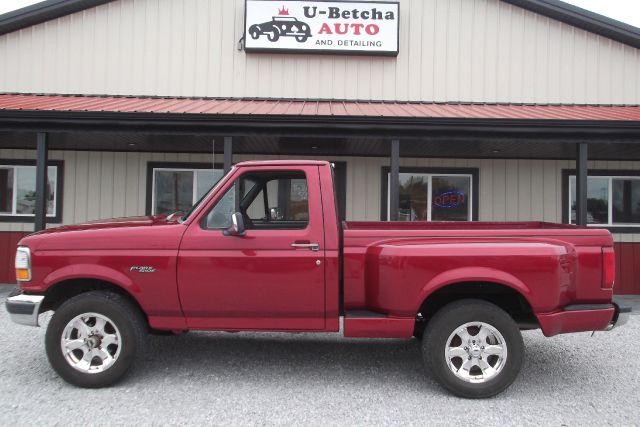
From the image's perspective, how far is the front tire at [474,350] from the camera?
3641mm

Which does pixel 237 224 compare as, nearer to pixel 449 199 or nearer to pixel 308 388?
pixel 308 388

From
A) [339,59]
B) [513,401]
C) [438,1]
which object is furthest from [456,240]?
[438,1]

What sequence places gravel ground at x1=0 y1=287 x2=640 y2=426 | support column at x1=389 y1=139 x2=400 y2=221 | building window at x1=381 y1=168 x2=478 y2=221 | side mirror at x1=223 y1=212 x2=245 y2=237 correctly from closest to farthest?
gravel ground at x1=0 y1=287 x2=640 y2=426 < side mirror at x1=223 y1=212 x2=245 y2=237 < support column at x1=389 y1=139 x2=400 y2=221 < building window at x1=381 y1=168 x2=478 y2=221

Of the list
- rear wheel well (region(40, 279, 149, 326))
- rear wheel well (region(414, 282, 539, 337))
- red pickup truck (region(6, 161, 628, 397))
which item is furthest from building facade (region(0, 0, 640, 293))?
red pickup truck (region(6, 161, 628, 397))

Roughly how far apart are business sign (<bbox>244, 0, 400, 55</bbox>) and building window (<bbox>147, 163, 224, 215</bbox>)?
110 inches

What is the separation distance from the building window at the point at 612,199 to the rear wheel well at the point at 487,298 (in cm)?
637

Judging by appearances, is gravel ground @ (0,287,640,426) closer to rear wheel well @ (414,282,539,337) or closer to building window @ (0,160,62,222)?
rear wheel well @ (414,282,539,337)

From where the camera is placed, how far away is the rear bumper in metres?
3.67

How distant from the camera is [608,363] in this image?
15.4 feet

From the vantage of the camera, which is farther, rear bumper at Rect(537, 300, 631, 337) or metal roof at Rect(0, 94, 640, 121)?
metal roof at Rect(0, 94, 640, 121)

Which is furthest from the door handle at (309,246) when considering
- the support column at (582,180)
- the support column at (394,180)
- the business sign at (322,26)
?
the business sign at (322,26)

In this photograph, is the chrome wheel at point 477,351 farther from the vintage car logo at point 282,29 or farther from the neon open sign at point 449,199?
the vintage car logo at point 282,29

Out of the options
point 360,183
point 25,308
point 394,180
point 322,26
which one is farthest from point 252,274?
point 322,26

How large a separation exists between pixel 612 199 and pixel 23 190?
40.4 feet
